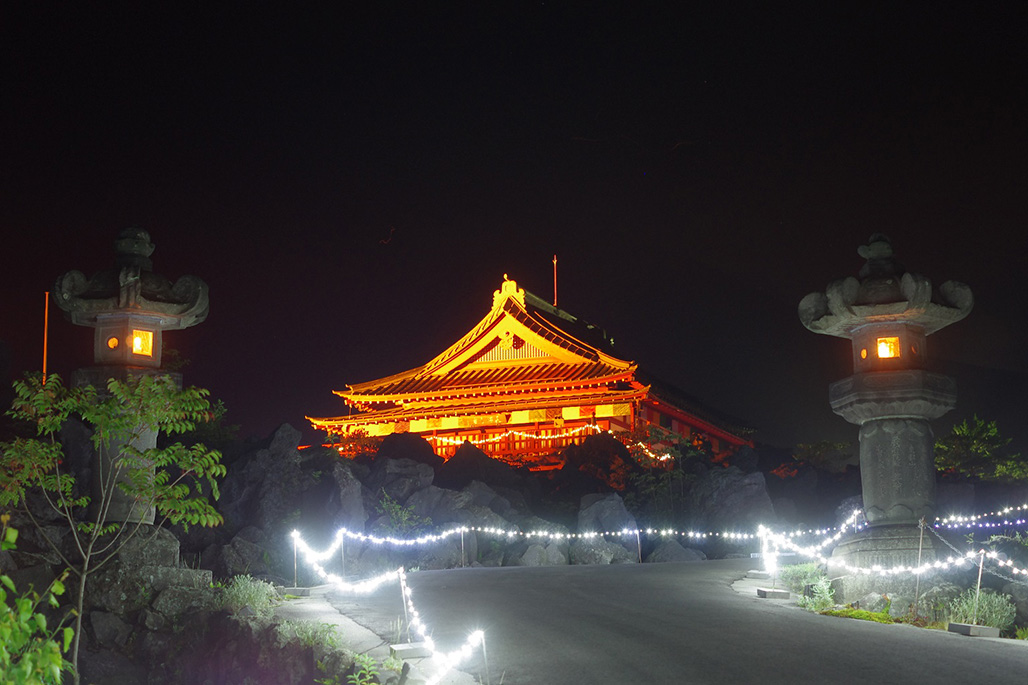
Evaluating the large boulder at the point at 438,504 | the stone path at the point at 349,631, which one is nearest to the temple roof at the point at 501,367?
the large boulder at the point at 438,504

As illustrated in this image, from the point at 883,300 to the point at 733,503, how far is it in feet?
45.2

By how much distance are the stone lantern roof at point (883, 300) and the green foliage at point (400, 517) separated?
11.5 m

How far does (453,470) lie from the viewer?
90.9ft

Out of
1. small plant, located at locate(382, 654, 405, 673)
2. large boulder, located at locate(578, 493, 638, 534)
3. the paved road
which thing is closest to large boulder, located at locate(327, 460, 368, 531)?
large boulder, located at locate(578, 493, 638, 534)

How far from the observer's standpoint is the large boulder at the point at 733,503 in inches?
1080

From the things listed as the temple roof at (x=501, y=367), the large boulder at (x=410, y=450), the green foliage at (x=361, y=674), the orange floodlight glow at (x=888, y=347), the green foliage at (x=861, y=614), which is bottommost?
the green foliage at (x=361, y=674)

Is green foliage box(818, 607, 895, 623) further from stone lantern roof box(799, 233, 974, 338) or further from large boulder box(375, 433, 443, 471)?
large boulder box(375, 433, 443, 471)

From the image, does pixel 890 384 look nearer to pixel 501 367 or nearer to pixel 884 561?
pixel 884 561

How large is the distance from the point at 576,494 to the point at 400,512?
23.3 ft

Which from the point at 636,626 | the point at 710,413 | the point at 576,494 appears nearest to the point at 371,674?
the point at 636,626

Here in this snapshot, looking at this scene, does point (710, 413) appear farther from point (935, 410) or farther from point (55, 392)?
point (55, 392)

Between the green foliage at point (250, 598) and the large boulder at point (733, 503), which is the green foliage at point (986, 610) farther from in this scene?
the large boulder at point (733, 503)

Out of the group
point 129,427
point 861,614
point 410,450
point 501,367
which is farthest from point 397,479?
point 501,367

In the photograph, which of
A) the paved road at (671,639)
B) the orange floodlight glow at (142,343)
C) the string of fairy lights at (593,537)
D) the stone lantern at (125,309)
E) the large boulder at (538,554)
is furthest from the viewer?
the large boulder at (538,554)
